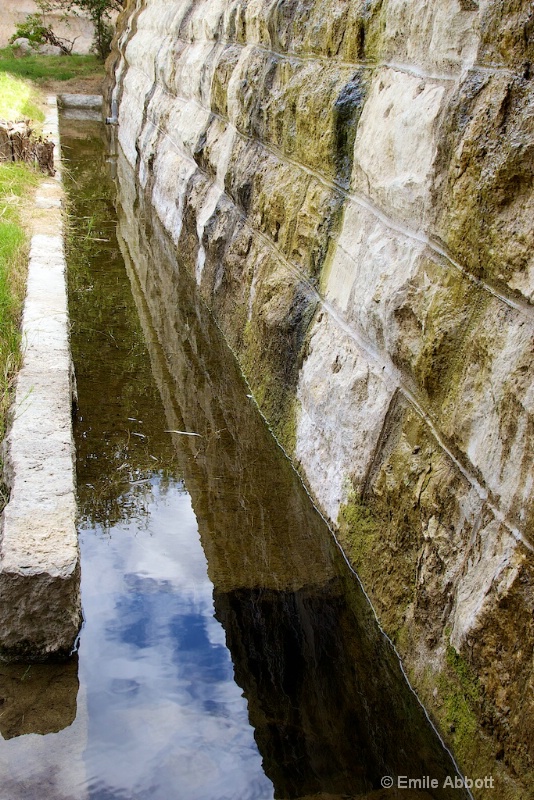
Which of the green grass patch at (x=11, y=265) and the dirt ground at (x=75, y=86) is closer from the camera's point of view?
the green grass patch at (x=11, y=265)

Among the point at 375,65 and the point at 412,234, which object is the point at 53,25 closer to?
the point at 375,65

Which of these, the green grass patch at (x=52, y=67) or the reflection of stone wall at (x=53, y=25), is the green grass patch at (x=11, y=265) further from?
the reflection of stone wall at (x=53, y=25)

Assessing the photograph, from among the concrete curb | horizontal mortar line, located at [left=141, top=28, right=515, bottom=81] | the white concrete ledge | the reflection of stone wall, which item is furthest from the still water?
the reflection of stone wall

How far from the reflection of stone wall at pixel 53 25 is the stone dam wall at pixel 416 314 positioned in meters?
21.6

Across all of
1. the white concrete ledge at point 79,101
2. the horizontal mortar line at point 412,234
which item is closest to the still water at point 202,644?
the horizontal mortar line at point 412,234

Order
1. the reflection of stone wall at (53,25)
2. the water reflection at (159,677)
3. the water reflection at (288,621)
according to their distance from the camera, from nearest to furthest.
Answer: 1. the water reflection at (159,677)
2. the water reflection at (288,621)
3. the reflection of stone wall at (53,25)

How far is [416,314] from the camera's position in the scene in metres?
2.63

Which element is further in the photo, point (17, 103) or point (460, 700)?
point (17, 103)

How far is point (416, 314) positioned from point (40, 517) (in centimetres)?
135

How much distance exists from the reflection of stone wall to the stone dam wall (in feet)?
70.9

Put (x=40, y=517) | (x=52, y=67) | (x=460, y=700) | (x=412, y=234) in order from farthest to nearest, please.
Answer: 1. (x=52, y=67)
2. (x=412, y=234)
3. (x=40, y=517)
4. (x=460, y=700)

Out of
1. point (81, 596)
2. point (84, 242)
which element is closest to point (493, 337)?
point (81, 596)

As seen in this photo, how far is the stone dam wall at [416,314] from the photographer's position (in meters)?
2.07

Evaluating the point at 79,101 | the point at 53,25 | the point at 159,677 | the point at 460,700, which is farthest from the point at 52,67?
the point at 460,700
